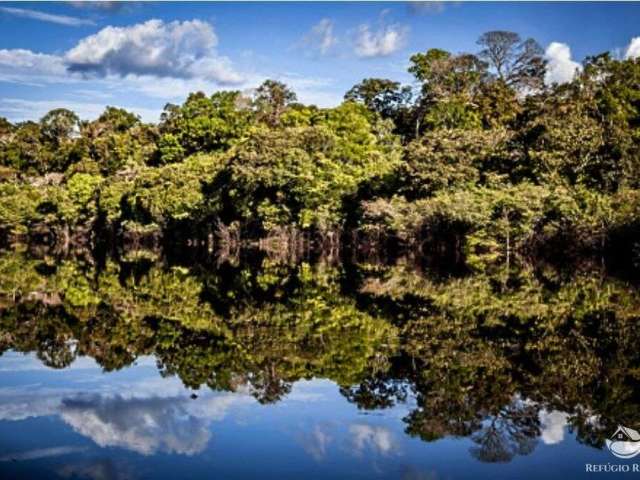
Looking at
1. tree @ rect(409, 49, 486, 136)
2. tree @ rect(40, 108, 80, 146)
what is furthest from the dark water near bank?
tree @ rect(40, 108, 80, 146)

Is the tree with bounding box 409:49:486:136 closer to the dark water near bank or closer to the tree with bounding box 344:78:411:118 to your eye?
the tree with bounding box 344:78:411:118

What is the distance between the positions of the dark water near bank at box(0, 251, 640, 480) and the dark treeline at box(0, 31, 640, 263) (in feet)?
69.4

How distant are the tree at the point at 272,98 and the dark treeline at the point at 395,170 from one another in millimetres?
157

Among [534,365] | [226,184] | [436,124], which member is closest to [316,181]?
[226,184]

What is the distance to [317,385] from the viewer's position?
10680mm

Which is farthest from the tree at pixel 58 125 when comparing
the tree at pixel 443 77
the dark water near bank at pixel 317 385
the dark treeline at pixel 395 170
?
the dark water near bank at pixel 317 385

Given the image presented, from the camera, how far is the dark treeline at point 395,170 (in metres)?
40.6

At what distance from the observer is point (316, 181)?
149 ft

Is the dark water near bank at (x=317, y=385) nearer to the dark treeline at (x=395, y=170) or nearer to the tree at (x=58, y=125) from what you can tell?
the dark treeline at (x=395, y=170)

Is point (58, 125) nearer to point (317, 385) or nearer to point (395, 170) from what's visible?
point (395, 170)

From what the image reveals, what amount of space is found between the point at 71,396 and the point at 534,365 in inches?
274

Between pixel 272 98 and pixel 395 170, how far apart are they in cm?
3664

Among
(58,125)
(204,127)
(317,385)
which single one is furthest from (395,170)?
Answer: (58,125)

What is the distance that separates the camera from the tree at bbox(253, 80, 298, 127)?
255 ft
